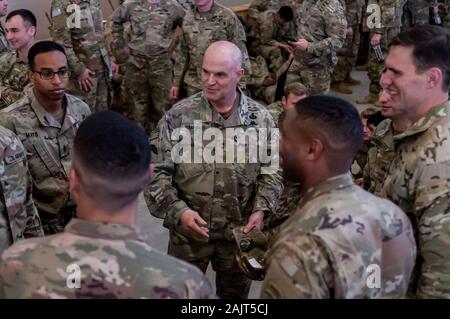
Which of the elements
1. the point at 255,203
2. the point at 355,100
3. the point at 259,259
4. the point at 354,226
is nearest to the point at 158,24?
the point at 355,100

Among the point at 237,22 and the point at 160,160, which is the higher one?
the point at 237,22

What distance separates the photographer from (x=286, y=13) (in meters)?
6.42

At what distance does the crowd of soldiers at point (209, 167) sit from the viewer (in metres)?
1.54

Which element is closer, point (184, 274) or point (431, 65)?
point (184, 274)

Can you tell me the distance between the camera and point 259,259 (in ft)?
8.18

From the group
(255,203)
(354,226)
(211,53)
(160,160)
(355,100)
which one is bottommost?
(355,100)

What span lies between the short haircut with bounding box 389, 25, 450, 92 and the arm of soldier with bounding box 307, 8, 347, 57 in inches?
121

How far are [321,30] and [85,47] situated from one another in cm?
205

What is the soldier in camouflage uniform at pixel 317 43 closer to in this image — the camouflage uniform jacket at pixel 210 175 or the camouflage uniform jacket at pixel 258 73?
the camouflage uniform jacket at pixel 258 73

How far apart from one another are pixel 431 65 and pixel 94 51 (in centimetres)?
369

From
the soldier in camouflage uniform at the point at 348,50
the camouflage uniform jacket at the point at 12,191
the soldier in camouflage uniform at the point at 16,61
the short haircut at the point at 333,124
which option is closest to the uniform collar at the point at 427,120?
the short haircut at the point at 333,124

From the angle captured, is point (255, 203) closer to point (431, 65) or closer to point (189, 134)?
point (189, 134)

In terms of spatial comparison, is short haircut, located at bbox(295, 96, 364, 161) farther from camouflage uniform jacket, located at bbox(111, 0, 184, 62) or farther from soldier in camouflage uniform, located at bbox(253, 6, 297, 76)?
soldier in camouflage uniform, located at bbox(253, 6, 297, 76)

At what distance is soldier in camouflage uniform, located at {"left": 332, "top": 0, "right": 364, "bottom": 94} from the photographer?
7.03m
